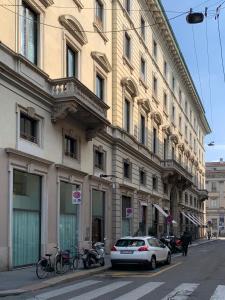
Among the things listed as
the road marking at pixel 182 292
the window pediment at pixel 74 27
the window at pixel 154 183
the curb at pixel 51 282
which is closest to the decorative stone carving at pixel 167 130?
the window at pixel 154 183

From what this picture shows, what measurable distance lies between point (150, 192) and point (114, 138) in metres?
11.2

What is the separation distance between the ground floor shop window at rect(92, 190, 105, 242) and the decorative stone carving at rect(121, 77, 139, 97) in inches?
306

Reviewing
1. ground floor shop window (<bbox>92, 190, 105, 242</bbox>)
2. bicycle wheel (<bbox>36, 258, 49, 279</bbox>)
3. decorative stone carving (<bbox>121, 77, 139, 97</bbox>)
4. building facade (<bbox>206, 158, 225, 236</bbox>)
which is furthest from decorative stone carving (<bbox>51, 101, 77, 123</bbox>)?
building facade (<bbox>206, 158, 225, 236</bbox>)

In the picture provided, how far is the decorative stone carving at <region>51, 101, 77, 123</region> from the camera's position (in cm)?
2378

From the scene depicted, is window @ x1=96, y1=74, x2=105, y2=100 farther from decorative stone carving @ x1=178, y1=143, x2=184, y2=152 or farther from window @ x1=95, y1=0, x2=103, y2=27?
decorative stone carving @ x1=178, y1=143, x2=184, y2=152

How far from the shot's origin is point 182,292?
46.6 ft

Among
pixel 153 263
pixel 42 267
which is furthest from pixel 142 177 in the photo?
pixel 42 267

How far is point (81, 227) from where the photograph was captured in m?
27.3

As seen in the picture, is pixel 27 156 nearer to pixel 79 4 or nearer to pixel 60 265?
pixel 60 265

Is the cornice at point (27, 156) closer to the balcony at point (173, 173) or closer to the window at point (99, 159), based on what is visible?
the window at point (99, 159)

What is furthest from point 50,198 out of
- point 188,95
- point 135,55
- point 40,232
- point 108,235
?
point 188,95

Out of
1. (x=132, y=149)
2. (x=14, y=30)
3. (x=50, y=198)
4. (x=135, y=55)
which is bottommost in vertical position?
(x=50, y=198)

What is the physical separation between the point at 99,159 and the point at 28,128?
9.80m

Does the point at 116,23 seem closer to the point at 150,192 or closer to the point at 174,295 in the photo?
the point at 150,192
